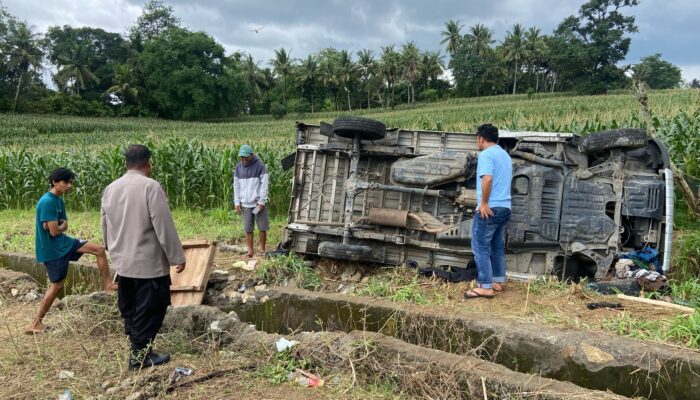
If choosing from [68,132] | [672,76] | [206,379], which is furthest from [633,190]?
[672,76]

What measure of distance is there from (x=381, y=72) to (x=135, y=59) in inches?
1190

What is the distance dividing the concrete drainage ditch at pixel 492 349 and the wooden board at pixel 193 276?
0.85 metres

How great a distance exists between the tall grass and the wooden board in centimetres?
444

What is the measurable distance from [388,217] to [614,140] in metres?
2.81

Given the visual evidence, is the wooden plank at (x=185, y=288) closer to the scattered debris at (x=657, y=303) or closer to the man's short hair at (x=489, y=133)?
the man's short hair at (x=489, y=133)

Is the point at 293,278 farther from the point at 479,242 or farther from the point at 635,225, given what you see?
the point at 635,225

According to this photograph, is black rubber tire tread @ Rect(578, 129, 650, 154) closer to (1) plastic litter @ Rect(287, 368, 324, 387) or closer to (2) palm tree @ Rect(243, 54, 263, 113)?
(1) plastic litter @ Rect(287, 368, 324, 387)

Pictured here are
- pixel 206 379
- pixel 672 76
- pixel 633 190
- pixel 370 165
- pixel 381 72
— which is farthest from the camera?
pixel 672 76

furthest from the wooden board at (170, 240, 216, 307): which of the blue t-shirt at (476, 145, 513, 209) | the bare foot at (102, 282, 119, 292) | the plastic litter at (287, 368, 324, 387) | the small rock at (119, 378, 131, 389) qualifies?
the blue t-shirt at (476, 145, 513, 209)

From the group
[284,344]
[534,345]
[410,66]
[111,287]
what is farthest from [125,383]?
[410,66]

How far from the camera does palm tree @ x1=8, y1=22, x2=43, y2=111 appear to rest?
47281mm

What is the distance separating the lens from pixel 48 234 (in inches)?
192

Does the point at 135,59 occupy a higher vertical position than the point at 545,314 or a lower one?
higher

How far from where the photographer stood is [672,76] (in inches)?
2635
